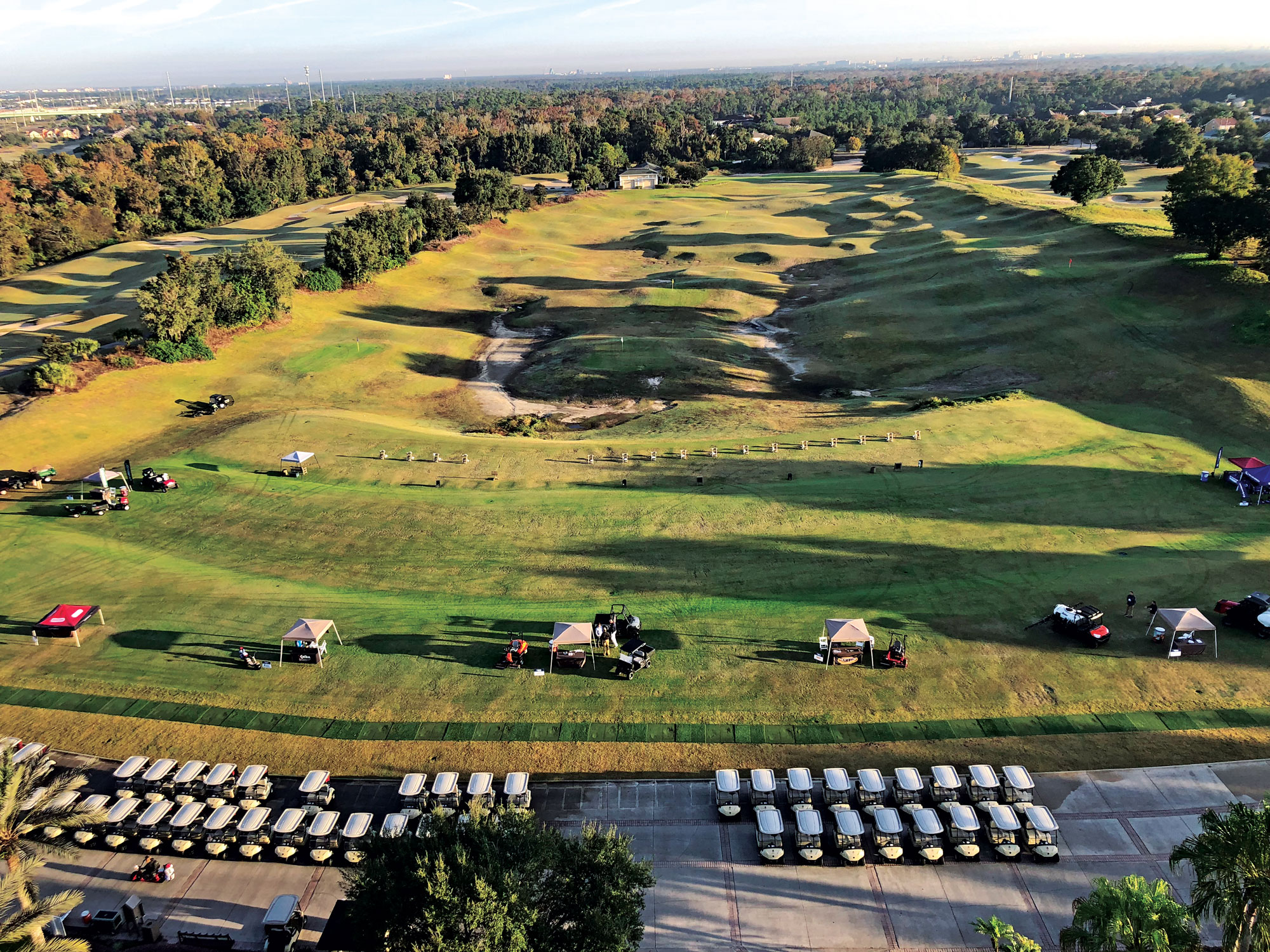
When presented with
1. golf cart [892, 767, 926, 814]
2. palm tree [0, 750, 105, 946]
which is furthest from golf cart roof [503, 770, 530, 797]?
golf cart [892, 767, 926, 814]

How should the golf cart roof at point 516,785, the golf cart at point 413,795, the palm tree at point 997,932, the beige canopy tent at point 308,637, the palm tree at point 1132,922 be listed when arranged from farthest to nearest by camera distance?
the beige canopy tent at point 308,637
the golf cart roof at point 516,785
the golf cart at point 413,795
the palm tree at point 997,932
the palm tree at point 1132,922

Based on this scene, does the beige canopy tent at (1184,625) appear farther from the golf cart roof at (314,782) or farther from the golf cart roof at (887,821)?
the golf cart roof at (314,782)

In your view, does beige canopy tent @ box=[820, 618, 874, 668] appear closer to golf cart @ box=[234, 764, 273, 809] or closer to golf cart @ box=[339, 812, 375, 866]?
golf cart @ box=[339, 812, 375, 866]

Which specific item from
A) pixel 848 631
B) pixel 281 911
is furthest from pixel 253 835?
pixel 848 631

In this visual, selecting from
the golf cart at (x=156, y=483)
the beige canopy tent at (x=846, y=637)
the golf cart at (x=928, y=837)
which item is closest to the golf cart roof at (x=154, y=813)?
the golf cart at (x=928, y=837)

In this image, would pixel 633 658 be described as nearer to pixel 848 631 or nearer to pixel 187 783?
pixel 848 631
